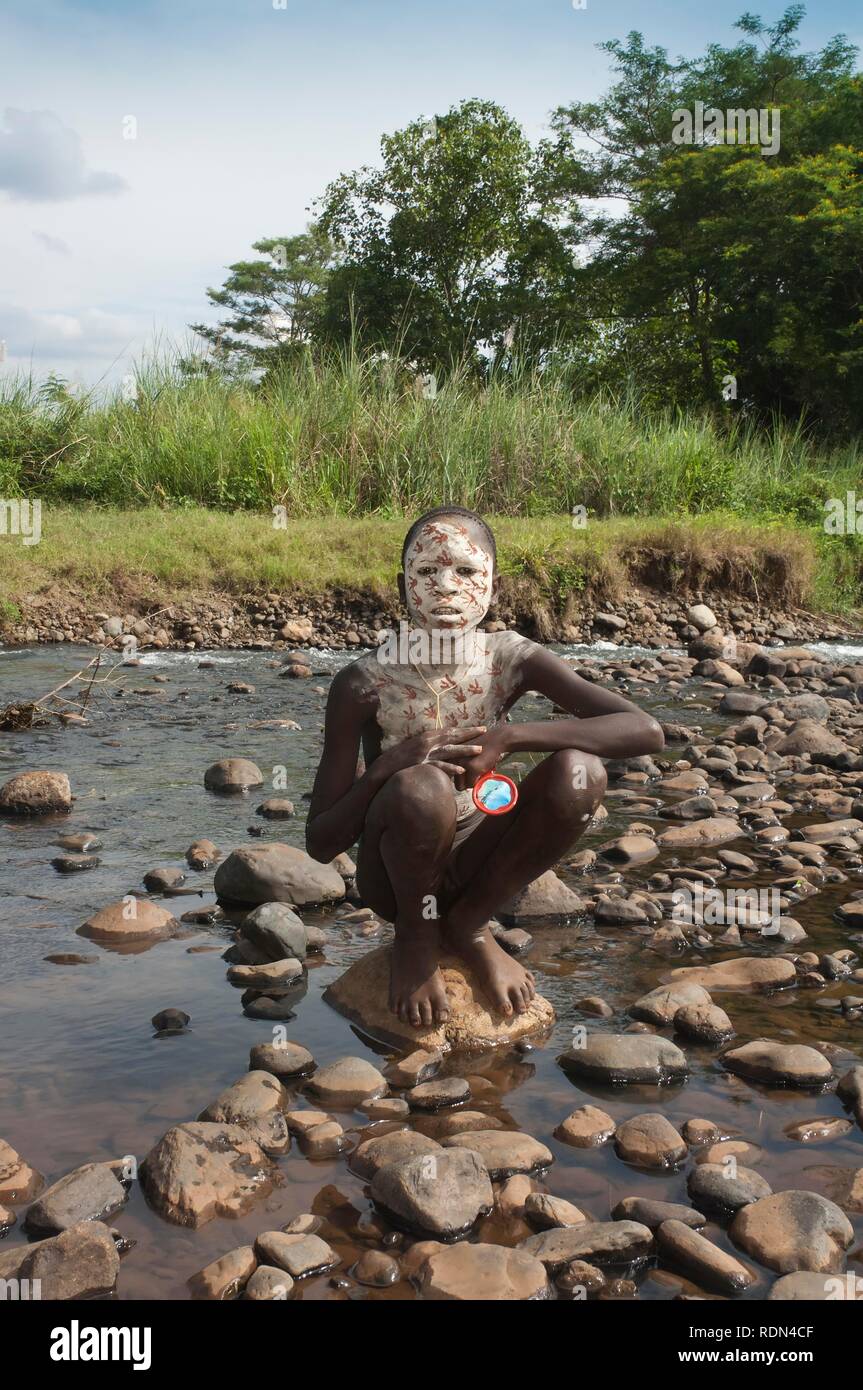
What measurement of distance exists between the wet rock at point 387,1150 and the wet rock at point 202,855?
2.47 m

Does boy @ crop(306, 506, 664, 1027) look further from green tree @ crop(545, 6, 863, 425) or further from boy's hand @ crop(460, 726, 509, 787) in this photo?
green tree @ crop(545, 6, 863, 425)

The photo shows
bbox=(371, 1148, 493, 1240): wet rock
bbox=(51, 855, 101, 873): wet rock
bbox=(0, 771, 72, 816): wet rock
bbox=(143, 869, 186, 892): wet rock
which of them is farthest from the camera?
bbox=(0, 771, 72, 816): wet rock

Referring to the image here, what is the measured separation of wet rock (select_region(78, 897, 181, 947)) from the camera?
4.14 m

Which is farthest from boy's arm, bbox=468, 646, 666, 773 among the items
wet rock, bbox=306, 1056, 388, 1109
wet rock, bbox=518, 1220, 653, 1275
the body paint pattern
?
wet rock, bbox=518, 1220, 653, 1275

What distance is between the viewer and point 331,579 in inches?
469

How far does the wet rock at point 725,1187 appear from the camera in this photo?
2.54m

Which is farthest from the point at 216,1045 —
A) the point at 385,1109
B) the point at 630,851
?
the point at 630,851

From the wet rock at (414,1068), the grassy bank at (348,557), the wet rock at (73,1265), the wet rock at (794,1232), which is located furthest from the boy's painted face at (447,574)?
the grassy bank at (348,557)

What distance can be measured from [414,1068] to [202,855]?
2160 millimetres

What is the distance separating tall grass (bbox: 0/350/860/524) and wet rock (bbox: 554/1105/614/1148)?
11.4 m

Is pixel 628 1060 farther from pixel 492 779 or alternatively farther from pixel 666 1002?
pixel 492 779

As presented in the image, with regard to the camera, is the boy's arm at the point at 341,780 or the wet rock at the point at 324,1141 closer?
the wet rock at the point at 324,1141

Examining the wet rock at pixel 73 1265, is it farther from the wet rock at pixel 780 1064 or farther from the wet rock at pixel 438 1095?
the wet rock at pixel 780 1064
